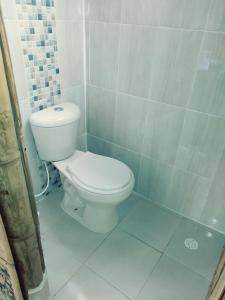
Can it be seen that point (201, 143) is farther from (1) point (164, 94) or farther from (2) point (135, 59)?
(2) point (135, 59)

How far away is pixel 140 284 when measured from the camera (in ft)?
4.40

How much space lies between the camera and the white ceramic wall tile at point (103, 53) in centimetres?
153

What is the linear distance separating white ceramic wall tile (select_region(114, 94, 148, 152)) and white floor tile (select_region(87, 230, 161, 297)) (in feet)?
2.19

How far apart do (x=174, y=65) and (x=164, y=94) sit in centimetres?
18

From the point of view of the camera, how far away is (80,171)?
1510 mm

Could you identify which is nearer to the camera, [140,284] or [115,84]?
[140,284]

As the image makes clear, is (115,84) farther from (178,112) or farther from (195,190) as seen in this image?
(195,190)

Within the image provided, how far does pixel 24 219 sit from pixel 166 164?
1.11 m

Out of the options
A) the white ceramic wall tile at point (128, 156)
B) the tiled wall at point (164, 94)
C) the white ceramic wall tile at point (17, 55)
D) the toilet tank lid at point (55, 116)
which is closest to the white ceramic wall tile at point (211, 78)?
the tiled wall at point (164, 94)

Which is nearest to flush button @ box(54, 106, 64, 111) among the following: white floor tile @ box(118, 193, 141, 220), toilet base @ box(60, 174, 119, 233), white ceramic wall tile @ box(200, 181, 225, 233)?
toilet base @ box(60, 174, 119, 233)

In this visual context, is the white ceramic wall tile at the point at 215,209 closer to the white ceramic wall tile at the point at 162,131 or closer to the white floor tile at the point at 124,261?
the white ceramic wall tile at the point at 162,131

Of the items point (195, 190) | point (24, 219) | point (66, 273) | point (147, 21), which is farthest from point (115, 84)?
point (66, 273)

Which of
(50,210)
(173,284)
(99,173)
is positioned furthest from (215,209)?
(50,210)

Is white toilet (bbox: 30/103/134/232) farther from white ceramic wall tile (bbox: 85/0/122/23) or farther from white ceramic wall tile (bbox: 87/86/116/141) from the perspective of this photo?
white ceramic wall tile (bbox: 85/0/122/23)
